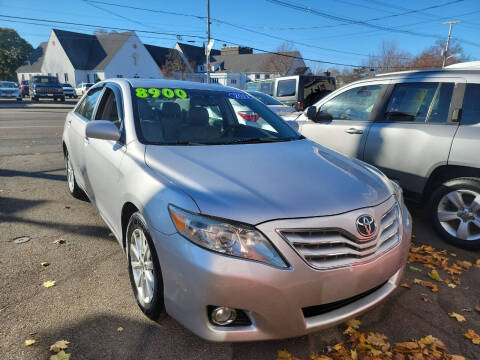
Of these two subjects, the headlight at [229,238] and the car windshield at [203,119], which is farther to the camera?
the car windshield at [203,119]

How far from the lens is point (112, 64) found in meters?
49.0

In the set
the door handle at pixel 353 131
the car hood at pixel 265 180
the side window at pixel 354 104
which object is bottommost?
the car hood at pixel 265 180

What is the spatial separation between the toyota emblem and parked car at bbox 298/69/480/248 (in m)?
1.98

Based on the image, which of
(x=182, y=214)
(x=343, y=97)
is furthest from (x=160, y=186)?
(x=343, y=97)

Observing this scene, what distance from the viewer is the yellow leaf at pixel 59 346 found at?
81.4 inches

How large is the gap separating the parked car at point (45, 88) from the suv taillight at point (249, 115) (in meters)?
29.4

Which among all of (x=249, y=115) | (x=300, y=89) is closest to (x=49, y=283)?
(x=249, y=115)

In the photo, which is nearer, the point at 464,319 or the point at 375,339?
the point at 375,339

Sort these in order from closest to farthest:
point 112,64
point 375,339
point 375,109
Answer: point 375,339 → point 375,109 → point 112,64

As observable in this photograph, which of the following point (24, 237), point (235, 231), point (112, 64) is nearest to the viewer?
point (235, 231)

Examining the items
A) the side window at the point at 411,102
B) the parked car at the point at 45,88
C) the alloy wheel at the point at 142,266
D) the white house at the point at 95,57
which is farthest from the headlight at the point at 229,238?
the white house at the point at 95,57

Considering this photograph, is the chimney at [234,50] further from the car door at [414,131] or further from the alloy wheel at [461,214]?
→ the alloy wheel at [461,214]

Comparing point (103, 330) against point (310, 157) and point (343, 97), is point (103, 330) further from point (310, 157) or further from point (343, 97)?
point (343, 97)

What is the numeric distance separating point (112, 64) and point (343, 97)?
50756 millimetres
